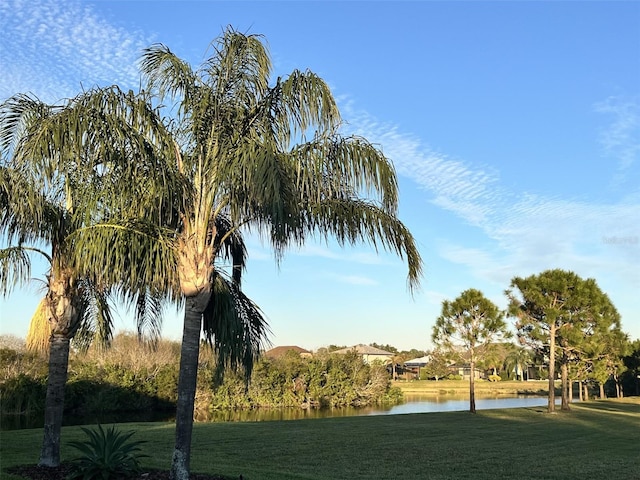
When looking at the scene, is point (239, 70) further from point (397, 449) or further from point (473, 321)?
point (473, 321)

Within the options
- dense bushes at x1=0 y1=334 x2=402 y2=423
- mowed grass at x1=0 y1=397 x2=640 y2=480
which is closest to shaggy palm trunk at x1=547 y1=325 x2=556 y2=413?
mowed grass at x1=0 y1=397 x2=640 y2=480

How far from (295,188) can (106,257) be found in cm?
260

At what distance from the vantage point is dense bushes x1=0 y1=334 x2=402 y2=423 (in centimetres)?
3303

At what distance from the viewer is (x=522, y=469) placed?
11.9m

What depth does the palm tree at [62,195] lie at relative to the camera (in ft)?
24.9

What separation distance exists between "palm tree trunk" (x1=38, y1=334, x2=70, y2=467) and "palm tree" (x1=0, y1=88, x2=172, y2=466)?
1 cm

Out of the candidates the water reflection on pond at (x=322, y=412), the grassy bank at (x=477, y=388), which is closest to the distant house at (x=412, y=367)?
the grassy bank at (x=477, y=388)

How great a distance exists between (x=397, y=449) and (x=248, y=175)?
10.4m

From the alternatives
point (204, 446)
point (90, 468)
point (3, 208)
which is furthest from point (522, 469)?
point (3, 208)

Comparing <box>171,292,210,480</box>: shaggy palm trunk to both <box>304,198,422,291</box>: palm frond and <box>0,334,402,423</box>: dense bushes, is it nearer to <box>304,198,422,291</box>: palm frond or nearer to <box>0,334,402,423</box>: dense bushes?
<box>304,198,422,291</box>: palm frond

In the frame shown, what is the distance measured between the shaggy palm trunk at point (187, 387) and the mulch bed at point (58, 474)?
459 mm

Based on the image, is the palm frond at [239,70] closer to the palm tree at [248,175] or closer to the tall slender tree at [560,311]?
the palm tree at [248,175]

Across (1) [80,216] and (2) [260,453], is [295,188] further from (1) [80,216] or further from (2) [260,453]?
(2) [260,453]

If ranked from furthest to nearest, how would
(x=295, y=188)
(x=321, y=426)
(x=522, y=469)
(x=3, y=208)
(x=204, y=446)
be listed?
(x=321, y=426) < (x=204, y=446) < (x=522, y=469) < (x=3, y=208) < (x=295, y=188)
